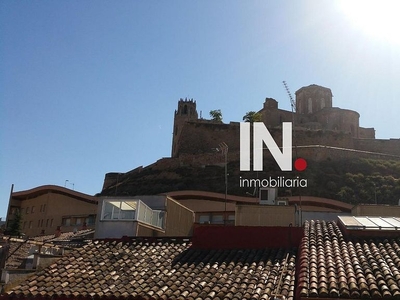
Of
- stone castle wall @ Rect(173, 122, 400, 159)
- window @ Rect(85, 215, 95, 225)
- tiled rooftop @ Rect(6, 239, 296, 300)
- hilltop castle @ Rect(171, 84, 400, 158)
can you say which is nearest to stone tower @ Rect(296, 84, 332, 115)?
hilltop castle @ Rect(171, 84, 400, 158)

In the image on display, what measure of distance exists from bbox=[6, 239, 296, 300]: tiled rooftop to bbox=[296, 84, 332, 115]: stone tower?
61.2 m

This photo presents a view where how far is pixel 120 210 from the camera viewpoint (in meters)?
13.4


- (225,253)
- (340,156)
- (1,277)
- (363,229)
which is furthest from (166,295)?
(340,156)

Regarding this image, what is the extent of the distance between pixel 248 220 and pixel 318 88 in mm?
57543

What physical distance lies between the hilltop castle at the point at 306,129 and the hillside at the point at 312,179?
506 centimetres

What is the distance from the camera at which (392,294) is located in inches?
264

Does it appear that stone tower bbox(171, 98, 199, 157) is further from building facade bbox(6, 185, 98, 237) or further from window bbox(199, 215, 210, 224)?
window bbox(199, 215, 210, 224)

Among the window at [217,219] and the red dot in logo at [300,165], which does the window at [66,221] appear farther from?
the red dot in logo at [300,165]

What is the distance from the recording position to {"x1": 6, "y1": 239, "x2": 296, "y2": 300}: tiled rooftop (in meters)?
8.30

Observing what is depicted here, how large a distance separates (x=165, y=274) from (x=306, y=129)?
2067 inches

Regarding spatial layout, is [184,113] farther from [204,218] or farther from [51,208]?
[204,218]

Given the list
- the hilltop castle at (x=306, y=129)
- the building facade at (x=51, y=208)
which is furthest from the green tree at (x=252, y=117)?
the building facade at (x=51, y=208)

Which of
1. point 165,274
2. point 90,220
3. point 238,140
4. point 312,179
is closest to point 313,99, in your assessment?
point 238,140

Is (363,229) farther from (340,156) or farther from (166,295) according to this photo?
(340,156)
